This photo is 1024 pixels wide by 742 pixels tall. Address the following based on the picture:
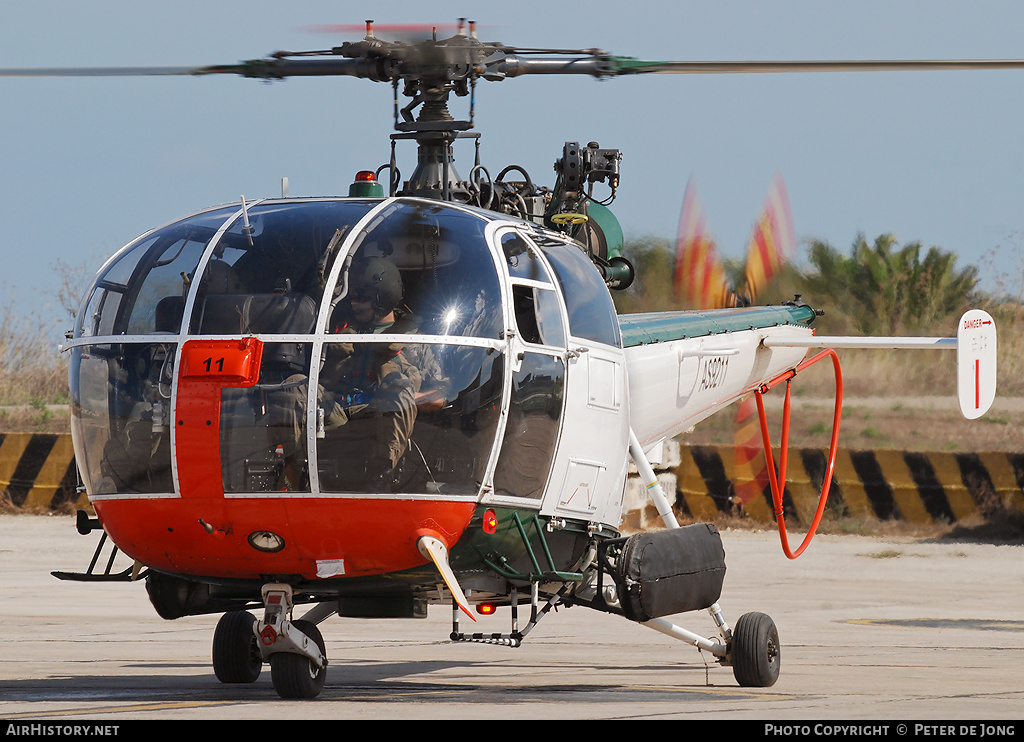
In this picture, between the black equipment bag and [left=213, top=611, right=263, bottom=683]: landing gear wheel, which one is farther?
[left=213, top=611, right=263, bottom=683]: landing gear wheel

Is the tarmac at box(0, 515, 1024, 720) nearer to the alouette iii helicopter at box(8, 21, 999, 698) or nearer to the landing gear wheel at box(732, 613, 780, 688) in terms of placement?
the landing gear wheel at box(732, 613, 780, 688)

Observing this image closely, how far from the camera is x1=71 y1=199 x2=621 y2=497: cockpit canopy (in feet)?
23.3

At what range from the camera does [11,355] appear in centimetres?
2689

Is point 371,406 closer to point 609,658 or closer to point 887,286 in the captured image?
point 609,658

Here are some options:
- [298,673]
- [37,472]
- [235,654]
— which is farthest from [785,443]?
[37,472]

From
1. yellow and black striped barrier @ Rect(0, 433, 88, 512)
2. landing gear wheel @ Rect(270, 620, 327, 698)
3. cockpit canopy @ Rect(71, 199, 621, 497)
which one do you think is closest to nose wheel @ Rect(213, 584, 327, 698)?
landing gear wheel @ Rect(270, 620, 327, 698)

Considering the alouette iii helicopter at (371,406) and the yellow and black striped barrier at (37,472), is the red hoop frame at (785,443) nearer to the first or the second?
the alouette iii helicopter at (371,406)

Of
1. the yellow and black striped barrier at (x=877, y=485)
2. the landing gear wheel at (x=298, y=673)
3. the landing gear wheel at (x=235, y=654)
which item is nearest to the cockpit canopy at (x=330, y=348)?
the landing gear wheel at (x=298, y=673)

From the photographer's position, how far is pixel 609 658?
11141 mm

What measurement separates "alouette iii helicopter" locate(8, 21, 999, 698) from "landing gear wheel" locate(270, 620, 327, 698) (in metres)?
0.02

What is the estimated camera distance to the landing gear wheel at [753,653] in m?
9.31

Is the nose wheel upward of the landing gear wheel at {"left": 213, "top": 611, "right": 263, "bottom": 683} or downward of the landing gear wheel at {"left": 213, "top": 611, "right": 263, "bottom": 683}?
upward

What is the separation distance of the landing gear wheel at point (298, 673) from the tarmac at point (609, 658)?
0.14 m
